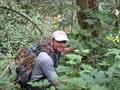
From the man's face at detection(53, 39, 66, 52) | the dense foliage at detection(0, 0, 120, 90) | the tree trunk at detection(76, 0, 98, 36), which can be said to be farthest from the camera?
the tree trunk at detection(76, 0, 98, 36)

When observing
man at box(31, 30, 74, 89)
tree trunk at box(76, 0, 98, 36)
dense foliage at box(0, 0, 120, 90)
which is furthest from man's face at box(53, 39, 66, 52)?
tree trunk at box(76, 0, 98, 36)

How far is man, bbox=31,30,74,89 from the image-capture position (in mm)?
3965

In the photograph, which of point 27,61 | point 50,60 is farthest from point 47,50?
point 27,61

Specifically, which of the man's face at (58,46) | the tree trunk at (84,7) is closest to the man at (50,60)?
the man's face at (58,46)

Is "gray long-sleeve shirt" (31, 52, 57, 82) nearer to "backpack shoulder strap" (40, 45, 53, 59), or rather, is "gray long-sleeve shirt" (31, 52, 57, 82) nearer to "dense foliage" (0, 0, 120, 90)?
"backpack shoulder strap" (40, 45, 53, 59)

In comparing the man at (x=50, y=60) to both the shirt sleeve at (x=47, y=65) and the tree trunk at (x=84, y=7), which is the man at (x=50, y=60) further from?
the tree trunk at (x=84, y=7)

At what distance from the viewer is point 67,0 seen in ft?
19.5

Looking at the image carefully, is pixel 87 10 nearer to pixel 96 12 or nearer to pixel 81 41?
pixel 96 12

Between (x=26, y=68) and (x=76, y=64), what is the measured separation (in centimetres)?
139

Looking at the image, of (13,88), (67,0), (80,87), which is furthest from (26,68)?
(67,0)

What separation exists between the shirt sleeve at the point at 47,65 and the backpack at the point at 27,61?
0.24ft

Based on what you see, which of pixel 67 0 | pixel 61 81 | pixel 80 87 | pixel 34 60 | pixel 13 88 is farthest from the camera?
pixel 67 0

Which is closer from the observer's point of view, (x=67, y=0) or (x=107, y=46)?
(x=107, y=46)

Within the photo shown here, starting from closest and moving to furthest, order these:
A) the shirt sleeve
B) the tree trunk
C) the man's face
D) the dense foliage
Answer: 1. the dense foliage
2. the shirt sleeve
3. the man's face
4. the tree trunk
